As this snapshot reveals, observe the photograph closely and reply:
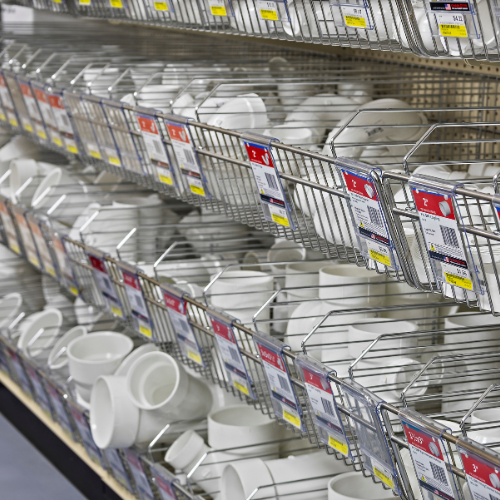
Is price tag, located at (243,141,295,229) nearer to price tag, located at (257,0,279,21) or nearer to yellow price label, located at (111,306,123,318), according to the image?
price tag, located at (257,0,279,21)

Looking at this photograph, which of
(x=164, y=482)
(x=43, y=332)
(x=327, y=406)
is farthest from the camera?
(x=43, y=332)

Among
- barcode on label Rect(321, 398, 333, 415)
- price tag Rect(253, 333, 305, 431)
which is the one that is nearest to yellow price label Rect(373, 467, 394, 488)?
barcode on label Rect(321, 398, 333, 415)

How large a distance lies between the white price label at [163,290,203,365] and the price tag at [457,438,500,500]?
2.73 feet

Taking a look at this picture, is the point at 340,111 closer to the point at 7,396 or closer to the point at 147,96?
the point at 147,96

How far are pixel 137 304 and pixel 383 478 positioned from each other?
91 centimetres

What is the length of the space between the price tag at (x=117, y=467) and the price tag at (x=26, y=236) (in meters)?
0.70

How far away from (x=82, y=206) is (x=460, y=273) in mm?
1636

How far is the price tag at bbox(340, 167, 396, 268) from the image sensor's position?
0.94 m

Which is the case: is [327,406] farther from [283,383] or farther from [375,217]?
[375,217]

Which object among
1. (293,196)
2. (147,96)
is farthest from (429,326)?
(147,96)

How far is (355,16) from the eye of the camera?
1031 mm

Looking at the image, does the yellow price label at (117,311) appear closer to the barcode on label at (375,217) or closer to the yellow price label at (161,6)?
the yellow price label at (161,6)

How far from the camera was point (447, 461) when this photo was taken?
0.87 m

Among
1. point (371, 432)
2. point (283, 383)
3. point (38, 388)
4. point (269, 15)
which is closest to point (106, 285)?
point (38, 388)
